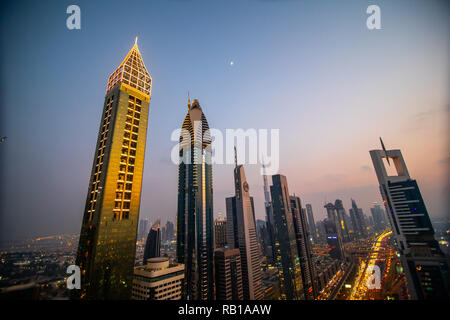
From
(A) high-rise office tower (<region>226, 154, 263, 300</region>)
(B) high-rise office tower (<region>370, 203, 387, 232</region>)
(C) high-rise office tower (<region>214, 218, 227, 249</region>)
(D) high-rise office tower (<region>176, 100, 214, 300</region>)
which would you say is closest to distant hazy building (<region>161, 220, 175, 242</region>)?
(C) high-rise office tower (<region>214, 218, 227, 249</region>)

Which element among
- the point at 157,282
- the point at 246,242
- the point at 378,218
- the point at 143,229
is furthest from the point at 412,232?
the point at 378,218

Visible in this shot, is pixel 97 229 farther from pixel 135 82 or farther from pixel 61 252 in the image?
pixel 135 82

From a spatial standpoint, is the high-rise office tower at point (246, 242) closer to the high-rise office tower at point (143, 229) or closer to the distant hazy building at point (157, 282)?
the distant hazy building at point (157, 282)

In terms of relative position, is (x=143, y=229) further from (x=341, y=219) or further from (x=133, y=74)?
(x=341, y=219)

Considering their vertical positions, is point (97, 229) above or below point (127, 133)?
below
